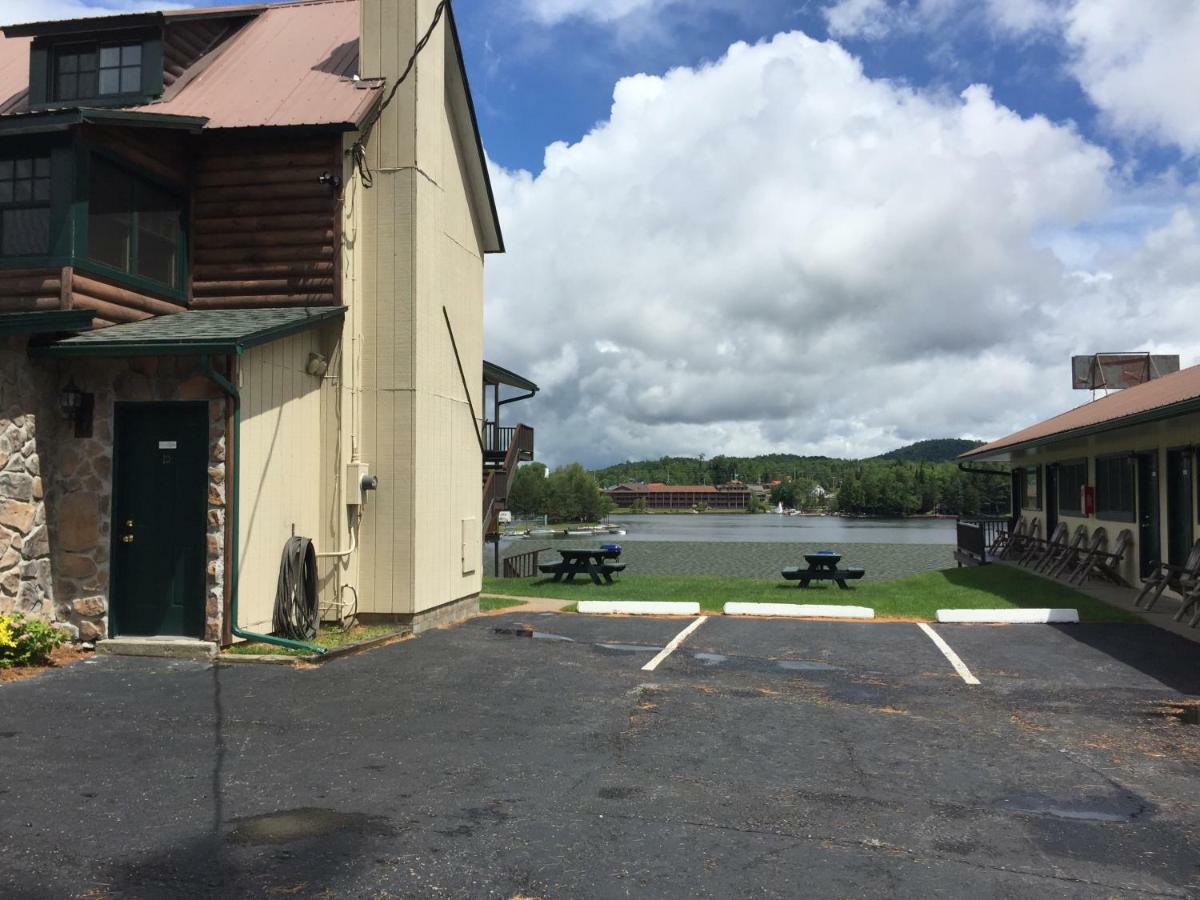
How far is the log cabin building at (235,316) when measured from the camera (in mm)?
9352

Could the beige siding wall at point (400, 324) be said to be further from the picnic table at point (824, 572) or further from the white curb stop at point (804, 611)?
the picnic table at point (824, 572)

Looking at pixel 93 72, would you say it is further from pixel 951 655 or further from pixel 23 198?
pixel 951 655

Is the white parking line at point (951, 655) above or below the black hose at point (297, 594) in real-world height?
below

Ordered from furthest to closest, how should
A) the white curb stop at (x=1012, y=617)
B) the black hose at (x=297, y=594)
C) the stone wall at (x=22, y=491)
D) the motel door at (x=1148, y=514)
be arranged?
1. the motel door at (x=1148, y=514)
2. the white curb stop at (x=1012, y=617)
3. the black hose at (x=297, y=594)
4. the stone wall at (x=22, y=491)

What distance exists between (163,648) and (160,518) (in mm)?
1365

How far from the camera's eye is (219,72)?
43.3 feet

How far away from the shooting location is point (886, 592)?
63.4ft

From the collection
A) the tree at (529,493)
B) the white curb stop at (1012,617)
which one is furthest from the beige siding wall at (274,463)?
the tree at (529,493)

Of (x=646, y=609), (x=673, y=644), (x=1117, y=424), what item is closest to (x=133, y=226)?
(x=673, y=644)

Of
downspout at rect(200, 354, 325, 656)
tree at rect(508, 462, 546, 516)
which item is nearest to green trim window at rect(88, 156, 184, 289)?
downspout at rect(200, 354, 325, 656)

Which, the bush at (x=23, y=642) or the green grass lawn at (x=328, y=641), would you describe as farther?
the green grass lawn at (x=328, y=641)

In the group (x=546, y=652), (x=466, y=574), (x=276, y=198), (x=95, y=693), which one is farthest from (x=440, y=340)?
(x=95, y=693)

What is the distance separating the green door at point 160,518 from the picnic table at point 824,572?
14187 mm

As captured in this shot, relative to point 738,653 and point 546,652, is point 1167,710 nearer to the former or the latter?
point 738,653
